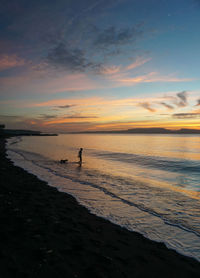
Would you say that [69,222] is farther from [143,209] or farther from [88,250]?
[143,209]

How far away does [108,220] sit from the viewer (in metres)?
8.30

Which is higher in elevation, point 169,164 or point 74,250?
point 74,250

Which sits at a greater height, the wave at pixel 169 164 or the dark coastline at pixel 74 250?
the dark coastline at pixel 74 250

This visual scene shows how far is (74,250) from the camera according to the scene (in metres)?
5.39

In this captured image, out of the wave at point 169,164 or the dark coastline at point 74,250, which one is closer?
the dark coastline at point 74,250

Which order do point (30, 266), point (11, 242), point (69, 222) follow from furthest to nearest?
point (69, 222), point (11, 242), point (30, 266)

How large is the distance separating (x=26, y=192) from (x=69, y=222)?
4.79 meters

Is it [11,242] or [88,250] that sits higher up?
[11,242]

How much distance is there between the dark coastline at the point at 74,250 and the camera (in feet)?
14.7

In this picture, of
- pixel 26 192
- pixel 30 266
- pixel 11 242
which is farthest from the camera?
pixel 26 192

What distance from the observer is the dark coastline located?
4.48 meters

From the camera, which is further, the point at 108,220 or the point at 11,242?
the point at 108,220

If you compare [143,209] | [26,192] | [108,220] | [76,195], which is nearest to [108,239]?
[108,220]

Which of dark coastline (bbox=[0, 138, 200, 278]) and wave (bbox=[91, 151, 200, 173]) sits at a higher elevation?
dark coastline (bbox=[0, 138, 200, 278])
